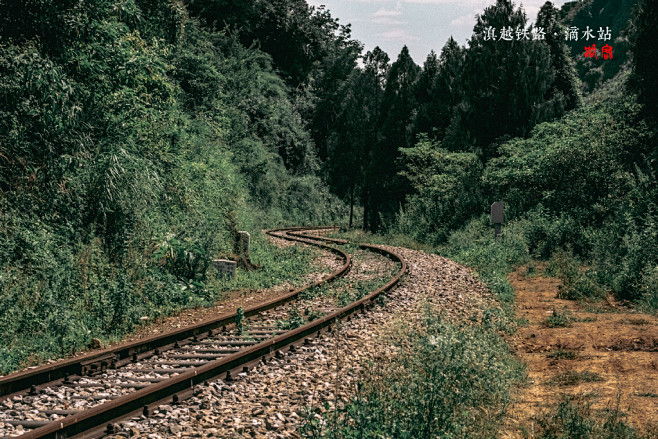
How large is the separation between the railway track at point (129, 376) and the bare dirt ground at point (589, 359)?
3.31m

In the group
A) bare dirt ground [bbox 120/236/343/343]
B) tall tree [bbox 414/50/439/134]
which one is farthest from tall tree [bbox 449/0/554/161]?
bare dirt ground [bbox 120/236/343/343]

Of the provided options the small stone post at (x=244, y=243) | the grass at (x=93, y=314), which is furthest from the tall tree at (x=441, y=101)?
the grass at (x=93, y=314)

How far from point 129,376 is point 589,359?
626 centimetres

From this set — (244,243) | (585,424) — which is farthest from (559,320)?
(244,243)

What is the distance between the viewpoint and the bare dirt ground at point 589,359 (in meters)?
5.76

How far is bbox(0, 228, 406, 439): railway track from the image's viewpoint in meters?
4.95

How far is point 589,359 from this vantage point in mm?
7574

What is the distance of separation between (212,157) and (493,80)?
1646 centimetres

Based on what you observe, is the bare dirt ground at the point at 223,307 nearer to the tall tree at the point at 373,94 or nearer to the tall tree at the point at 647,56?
the tall tree at the point at 647,56

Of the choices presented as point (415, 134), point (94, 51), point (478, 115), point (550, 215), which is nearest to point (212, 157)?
point (94, 51)

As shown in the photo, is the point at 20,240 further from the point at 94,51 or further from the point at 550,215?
the point at 550,215

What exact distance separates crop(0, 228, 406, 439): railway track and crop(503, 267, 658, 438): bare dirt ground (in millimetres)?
3307

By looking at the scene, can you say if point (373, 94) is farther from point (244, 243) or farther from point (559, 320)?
point (559, 320)

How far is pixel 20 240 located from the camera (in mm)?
9086
